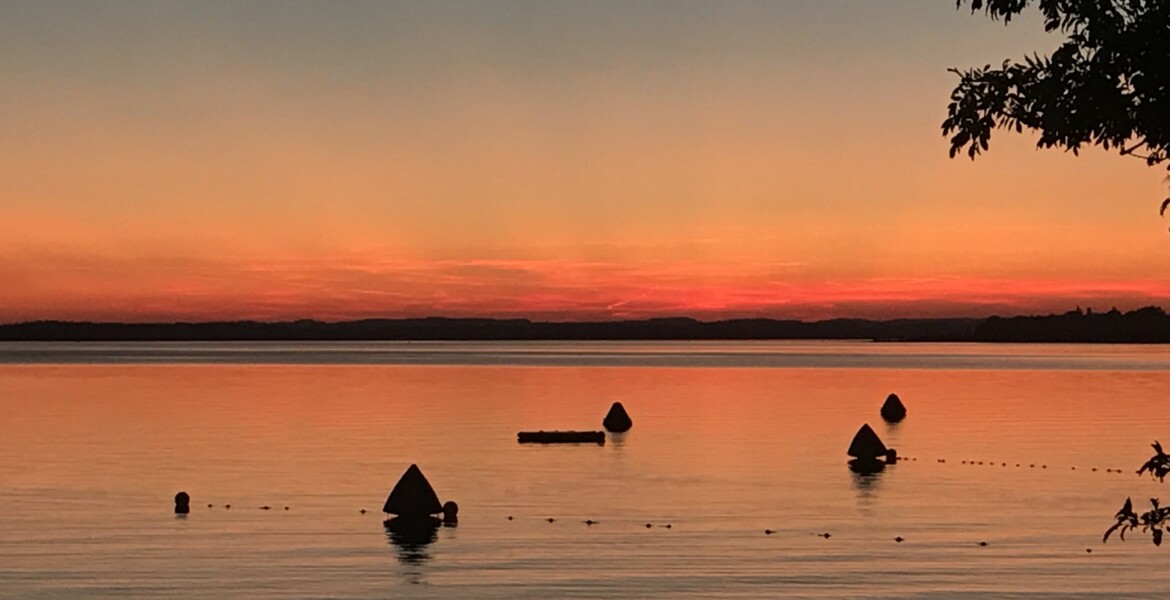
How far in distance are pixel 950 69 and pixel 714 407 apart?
4326 inches

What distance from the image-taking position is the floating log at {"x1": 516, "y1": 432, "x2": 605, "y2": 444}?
8575 centimetres

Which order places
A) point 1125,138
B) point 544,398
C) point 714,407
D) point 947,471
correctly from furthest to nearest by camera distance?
point 544,398, point 714,407, point 947,471, point 1125,138

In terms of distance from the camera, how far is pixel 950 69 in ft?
60.1

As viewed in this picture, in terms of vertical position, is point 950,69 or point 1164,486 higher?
point 950,69

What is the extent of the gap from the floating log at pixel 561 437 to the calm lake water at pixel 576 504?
2.52ft

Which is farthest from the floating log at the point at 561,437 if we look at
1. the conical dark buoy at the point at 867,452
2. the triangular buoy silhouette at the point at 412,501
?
the triangular buoy silhouette at the point at 412,501

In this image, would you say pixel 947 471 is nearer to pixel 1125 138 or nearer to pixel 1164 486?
pixel 1164 486

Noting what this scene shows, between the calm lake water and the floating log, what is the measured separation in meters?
0.77

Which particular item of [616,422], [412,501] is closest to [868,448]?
[616,422]

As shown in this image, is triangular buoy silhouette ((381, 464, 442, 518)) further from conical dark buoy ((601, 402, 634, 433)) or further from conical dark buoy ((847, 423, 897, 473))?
conical dark buoy ((601, 402, 634, 433))

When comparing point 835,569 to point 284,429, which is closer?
point 835,569

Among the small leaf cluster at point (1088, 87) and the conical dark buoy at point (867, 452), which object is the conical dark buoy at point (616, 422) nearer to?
the conical dark buoy at point (867, 452)

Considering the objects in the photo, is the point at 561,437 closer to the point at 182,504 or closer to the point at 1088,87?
the point at 182,504

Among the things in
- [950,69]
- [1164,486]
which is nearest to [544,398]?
[1164,486]
